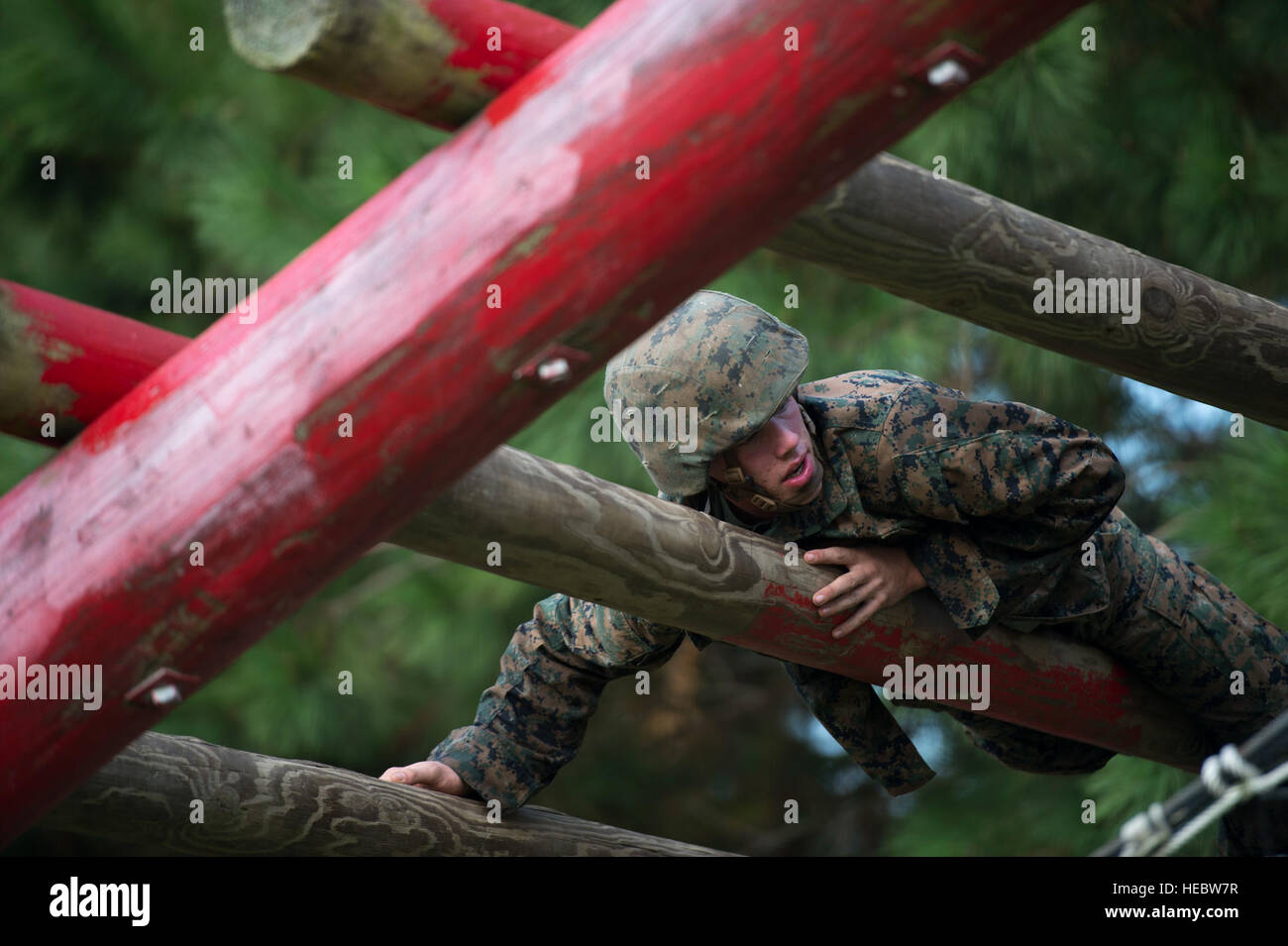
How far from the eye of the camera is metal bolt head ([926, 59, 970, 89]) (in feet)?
3.77

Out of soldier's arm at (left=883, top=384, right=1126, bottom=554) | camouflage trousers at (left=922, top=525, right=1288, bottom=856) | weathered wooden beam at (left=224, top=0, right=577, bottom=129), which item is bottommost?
camouflage trousers at (left=922, top=525, right=1288, bottom=856)

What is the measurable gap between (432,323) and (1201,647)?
1396mm

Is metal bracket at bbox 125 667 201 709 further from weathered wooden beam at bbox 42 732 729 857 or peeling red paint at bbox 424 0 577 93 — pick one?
peeling red paint at bbox 424 0 577 93

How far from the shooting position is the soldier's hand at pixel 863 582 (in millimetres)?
1768

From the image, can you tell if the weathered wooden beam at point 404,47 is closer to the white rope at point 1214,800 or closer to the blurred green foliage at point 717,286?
the white rope at point 1214,800

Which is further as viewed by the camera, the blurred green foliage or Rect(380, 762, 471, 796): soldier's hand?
the blurred green foliage

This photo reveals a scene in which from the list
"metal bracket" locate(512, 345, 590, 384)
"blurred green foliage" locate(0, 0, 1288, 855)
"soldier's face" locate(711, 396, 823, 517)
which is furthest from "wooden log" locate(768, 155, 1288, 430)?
"blurred green foliage" locate(0, 0, 1288, 855)

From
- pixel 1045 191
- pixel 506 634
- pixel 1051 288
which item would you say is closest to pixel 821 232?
pixel 1051 288

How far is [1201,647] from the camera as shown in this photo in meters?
2.14

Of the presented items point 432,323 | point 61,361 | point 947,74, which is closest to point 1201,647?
point 947,74

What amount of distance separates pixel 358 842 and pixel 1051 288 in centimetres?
104

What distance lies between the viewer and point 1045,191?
352cm

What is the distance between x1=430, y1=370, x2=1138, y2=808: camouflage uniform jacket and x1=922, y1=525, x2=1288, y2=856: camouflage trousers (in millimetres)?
78

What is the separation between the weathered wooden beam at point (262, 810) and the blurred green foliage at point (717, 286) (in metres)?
1.68
